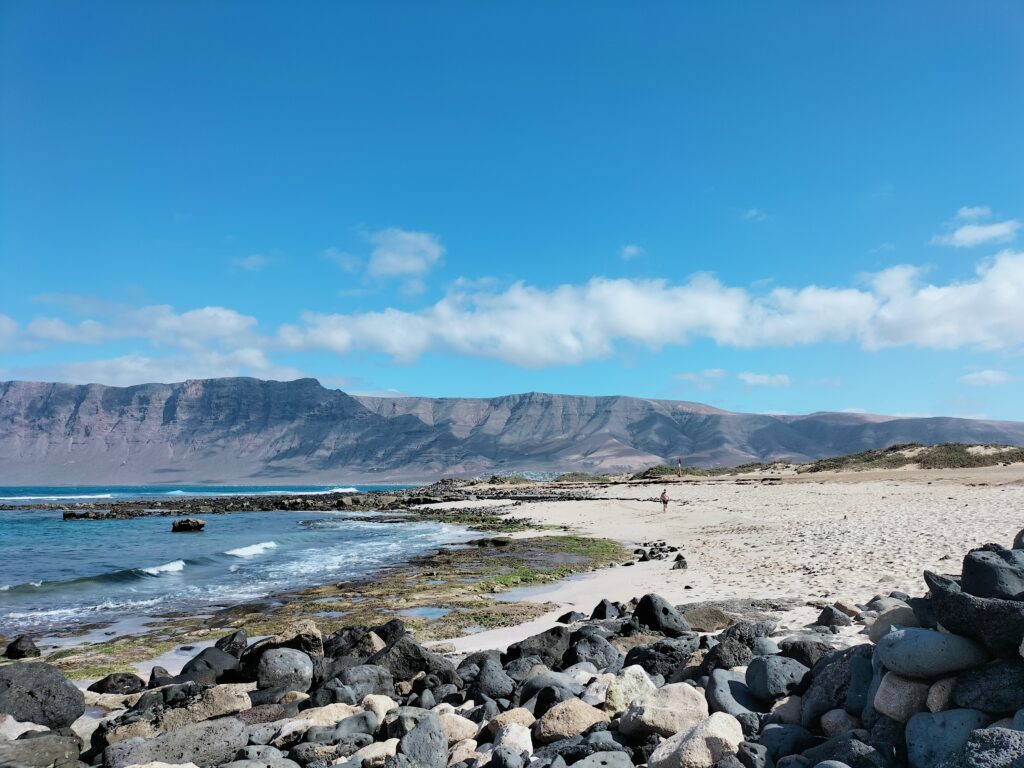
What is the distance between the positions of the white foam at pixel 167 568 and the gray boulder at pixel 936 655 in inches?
979

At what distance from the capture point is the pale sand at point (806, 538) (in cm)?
1313

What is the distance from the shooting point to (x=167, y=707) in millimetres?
8891

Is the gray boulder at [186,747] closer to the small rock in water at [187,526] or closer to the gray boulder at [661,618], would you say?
the gray boulder at [661,618]

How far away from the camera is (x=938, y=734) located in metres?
4.32

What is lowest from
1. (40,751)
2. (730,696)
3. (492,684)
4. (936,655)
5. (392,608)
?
(392,608)

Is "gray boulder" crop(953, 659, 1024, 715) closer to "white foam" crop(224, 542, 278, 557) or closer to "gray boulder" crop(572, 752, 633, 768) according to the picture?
"gray boulder" crop(572, 752, 633, 768)

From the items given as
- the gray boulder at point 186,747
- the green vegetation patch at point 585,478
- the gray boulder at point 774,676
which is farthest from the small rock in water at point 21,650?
the green vegetation patch at point 585,478

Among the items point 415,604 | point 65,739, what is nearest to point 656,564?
point 415,604

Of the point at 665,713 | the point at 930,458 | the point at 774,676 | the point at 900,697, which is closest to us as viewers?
the point at 900,697

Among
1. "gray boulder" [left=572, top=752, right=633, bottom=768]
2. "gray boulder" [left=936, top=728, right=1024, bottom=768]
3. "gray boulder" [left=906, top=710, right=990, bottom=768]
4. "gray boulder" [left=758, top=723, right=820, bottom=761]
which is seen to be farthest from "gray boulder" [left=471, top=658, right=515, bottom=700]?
"gray boulder" [left=936, top=728, right=1024, bottom=768]

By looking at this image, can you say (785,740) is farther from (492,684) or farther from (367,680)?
(367,680)

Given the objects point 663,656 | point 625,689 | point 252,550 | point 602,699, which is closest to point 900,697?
point 625,689

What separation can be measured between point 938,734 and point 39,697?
10174 mm

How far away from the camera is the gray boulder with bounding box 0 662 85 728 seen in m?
8.58
